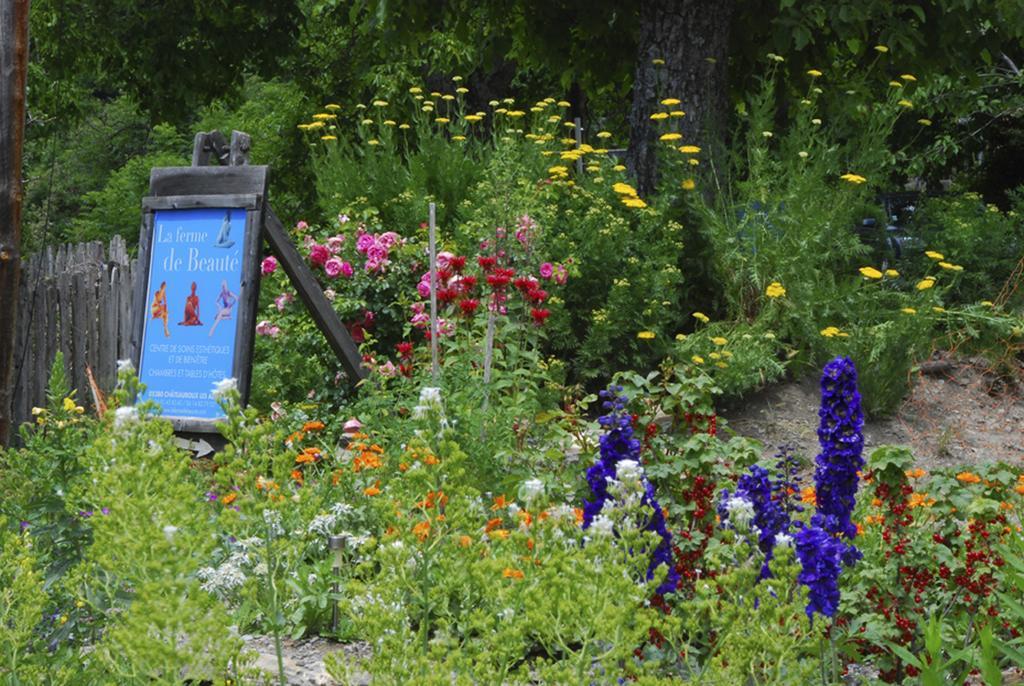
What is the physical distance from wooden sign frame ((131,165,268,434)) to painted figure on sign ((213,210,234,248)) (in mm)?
54

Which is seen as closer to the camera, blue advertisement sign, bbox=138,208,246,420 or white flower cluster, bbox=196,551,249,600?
white flower cluster, bbox=196,551,249,600

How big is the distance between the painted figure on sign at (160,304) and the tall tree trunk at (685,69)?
12.7ft

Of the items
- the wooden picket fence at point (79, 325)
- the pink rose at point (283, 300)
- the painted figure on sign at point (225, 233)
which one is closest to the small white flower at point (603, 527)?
the painted figure on sign at point (225, 233)

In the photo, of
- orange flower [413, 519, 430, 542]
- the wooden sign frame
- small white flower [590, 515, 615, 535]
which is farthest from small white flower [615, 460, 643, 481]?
the wooden sign frame

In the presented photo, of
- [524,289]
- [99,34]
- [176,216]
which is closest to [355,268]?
[176,216]

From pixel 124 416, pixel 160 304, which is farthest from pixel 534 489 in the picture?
pixel 160 304

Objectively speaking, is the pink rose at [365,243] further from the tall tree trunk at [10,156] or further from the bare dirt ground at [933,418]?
the tall tree trunk at [10,156]

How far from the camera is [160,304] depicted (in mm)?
7219

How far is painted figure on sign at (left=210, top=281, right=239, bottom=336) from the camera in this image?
696 centimetres

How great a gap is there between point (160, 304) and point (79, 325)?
104cm

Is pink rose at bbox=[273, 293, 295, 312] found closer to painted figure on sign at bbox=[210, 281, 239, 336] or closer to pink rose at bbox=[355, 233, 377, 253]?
pink rose at bbox=[355, 233, 377, 253]

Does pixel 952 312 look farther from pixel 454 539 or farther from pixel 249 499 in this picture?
pixel 249 499

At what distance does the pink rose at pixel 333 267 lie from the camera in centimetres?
805

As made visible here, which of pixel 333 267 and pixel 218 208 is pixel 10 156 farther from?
pixel 333 267
